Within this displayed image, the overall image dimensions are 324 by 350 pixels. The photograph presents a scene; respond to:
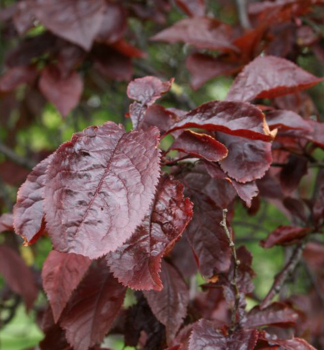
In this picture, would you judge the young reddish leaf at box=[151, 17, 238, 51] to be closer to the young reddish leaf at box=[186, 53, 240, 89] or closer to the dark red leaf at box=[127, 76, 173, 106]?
the young reddish leaf at box=[186, 53, 240, 89]

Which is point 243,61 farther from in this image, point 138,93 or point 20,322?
point 20,322

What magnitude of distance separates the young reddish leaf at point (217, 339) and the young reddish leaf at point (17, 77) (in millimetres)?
1072

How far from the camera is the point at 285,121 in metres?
0.89

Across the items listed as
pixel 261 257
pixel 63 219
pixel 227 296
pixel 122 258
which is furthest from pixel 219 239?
pixel 261 257

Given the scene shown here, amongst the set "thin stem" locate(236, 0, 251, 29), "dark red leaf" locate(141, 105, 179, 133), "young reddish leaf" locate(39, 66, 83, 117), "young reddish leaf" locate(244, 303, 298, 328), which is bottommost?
"thin stem" locate(236, 0, 251, 29)

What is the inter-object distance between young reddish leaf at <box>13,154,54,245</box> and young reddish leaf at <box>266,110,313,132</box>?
38 cm

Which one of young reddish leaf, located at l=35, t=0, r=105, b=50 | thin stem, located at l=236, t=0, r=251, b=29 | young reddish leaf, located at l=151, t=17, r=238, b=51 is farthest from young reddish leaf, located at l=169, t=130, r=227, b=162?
thin stem, located at l=236, t=0, r=251, b=29

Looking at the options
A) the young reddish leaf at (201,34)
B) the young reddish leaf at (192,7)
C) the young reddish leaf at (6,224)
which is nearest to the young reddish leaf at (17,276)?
the young reddish leaf at (6,224)

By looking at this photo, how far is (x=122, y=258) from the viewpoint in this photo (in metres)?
0.71

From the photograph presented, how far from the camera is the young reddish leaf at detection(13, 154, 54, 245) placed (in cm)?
72

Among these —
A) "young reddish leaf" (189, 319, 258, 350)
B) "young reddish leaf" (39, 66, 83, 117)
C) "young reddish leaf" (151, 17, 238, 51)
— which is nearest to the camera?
"young reddish leaf" (189, 319, 258, 350)

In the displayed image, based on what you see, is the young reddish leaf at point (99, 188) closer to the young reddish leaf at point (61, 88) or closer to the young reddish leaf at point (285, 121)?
the young reddish leaf at point (285, 121)

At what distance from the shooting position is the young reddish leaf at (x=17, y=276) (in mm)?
1513

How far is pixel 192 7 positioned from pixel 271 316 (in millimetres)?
983
